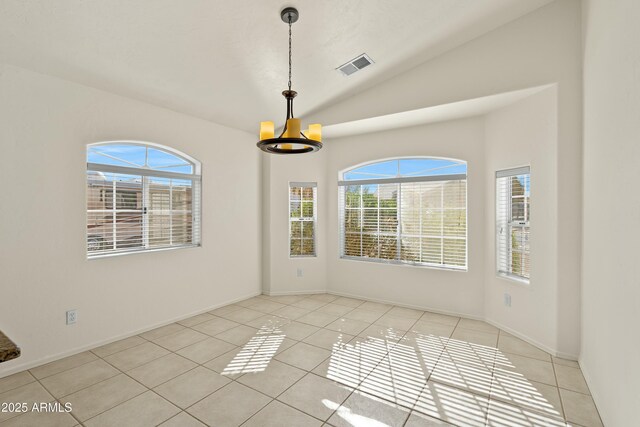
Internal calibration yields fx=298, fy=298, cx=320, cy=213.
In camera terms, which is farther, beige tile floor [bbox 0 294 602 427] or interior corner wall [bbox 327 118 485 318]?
interior corner wall [bbox 327 118 485 318]

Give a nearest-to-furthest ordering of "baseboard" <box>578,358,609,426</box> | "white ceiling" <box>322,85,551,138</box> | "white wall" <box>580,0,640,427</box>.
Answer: "white wall" <box>580,0,640,427</box> < "baseboard" <box>578,358,609,426</box> < "white ceiling" <box>322,85,551,138</box>

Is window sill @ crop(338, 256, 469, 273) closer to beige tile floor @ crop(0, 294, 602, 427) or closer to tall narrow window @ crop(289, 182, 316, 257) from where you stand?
tall narrow window @ crop(289, 182, 316, 257)

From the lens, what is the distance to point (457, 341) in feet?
10.8

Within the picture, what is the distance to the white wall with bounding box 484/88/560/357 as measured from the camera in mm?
2980

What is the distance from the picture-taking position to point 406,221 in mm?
4582

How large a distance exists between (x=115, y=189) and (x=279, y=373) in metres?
2.66

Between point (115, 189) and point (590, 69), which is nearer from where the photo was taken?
point (590, 69)

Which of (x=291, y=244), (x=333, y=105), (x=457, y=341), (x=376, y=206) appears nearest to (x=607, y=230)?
(x=457, y=341)

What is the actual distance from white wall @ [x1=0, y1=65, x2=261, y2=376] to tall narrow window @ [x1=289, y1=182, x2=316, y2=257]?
1638 millimetres

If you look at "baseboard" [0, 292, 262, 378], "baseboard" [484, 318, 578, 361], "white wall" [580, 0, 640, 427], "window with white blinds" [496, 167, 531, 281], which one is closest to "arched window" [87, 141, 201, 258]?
"baseboard" [0, 292, 262, 378]

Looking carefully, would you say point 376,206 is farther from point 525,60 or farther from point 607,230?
point 607,230

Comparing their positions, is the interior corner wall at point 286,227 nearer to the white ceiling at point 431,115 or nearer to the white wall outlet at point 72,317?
the white ceiling at point 431,115

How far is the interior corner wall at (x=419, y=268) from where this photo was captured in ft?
13.0

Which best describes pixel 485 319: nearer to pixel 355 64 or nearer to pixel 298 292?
pixel 298 292
